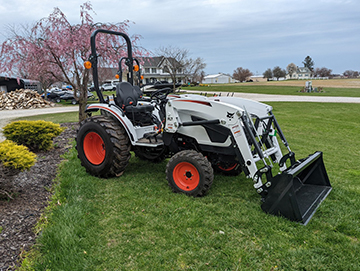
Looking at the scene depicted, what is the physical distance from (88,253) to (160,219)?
100cm

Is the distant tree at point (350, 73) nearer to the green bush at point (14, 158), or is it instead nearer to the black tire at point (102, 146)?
the black tire at point (102, 146)

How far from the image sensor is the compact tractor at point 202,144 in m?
3.83

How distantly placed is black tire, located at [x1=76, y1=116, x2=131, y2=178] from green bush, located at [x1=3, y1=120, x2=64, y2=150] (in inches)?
77.9

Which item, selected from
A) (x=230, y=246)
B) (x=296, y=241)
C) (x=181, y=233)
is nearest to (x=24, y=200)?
(x=181, y=233)

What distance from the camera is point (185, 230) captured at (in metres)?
3.46

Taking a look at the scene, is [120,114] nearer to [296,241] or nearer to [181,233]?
[181,233]

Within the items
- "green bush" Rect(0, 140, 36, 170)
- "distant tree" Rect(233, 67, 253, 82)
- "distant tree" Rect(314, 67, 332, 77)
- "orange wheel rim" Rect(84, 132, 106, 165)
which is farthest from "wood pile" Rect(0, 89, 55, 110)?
"distant tree" Rect(314, 67, 332, 77)

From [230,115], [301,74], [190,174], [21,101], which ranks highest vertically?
[230,115]

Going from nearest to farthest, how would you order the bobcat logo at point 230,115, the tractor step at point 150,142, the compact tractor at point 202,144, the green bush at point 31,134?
the compact tractor at point 202,144 < the bobcat logo at point 230,115 < the tractor step at point 150,142 < the green bush at point 31,134

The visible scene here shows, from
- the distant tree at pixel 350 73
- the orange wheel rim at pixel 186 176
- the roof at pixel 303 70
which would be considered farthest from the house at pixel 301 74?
the orange wheel rim at pixel 186 176

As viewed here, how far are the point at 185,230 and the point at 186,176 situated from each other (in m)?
1.13

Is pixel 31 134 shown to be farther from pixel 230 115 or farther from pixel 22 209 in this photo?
pixel 230 115

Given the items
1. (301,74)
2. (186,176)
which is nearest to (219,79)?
(301,74)

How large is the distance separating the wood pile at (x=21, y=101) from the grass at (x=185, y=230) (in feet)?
70.4
